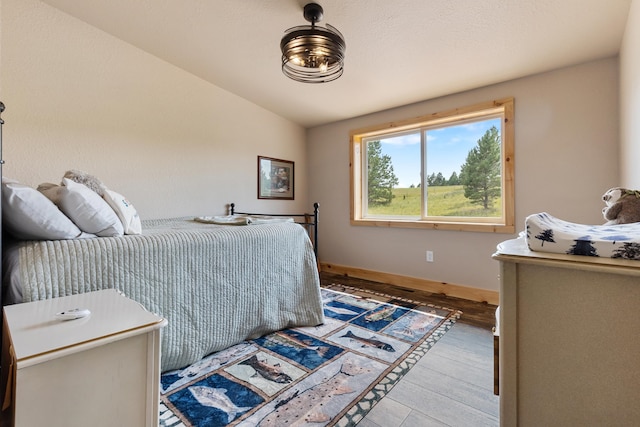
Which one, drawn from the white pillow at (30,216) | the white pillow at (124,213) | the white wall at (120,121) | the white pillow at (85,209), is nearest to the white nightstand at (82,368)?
the white pillow at (30,216)

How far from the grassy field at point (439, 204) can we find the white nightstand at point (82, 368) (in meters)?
2.95

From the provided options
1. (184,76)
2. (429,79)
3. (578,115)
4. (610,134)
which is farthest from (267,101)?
(610,134)

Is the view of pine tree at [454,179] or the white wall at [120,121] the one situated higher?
the white wall at [120,121]

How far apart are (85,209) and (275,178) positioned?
2644 millimetres

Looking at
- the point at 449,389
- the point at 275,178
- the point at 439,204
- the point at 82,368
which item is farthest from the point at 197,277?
the point at 439,204

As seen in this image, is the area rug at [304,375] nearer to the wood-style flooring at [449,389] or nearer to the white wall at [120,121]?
the wood-style flooring at [449,389]

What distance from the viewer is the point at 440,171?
3.12 meters

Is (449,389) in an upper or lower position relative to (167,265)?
lower

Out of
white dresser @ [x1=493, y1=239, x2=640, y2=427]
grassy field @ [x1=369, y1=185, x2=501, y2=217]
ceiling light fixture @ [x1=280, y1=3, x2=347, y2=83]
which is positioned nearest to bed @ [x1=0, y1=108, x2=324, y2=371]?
ceiling light fixture @ [x1=280, y1=3, x2=347, y2=83]

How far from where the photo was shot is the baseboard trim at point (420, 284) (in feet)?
8.88

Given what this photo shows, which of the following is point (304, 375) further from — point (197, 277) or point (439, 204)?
point (439, 204)

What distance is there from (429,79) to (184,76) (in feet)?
8.00

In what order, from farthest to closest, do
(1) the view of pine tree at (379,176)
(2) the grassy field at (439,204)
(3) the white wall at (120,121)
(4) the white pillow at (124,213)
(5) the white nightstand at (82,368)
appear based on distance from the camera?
1. (1) the view of pine tree at (379,176)
2. (2) the grassy field at (439,204)
3. (3) the white wall at (120,121)
4. (4) the white pillow at (124,213)
5. (5) the white nightstand at (82,368)

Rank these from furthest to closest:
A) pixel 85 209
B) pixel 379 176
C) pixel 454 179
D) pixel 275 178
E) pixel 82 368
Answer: pixel 275 178 → pixel 379 176 → pixel 454 179 → pixel 85 209 → pixel 82 368
